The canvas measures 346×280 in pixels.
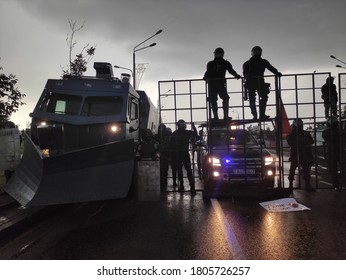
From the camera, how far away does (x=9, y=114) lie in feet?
29.3

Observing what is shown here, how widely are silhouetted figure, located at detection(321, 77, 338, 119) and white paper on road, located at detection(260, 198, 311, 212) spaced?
251 centimetres

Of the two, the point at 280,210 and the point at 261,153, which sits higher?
the point at 261,153

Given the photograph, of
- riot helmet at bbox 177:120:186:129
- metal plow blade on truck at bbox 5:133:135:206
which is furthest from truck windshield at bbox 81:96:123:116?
metal plow blade on truck at bbox 5:133:135:206

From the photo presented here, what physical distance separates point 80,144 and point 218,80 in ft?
12.0

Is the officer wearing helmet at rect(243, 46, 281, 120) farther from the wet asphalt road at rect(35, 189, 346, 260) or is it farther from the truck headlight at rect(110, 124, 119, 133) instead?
the truck headlight at rect(110, 124, 119, 133)

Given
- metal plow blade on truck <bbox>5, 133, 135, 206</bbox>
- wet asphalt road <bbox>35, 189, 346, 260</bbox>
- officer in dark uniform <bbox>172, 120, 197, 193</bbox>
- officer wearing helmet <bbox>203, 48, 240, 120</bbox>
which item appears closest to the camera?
wet asphalt road <bbox>35, 189, 346, 260</bbox>

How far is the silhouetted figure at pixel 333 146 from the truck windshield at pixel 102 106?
202 inches

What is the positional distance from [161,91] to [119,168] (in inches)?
112

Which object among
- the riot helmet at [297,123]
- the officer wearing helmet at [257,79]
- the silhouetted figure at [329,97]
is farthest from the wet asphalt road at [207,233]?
the officer wearing helmet at [257,79]

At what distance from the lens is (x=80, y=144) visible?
324 inches

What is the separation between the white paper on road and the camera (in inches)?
273

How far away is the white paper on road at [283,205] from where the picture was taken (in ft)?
22.7
